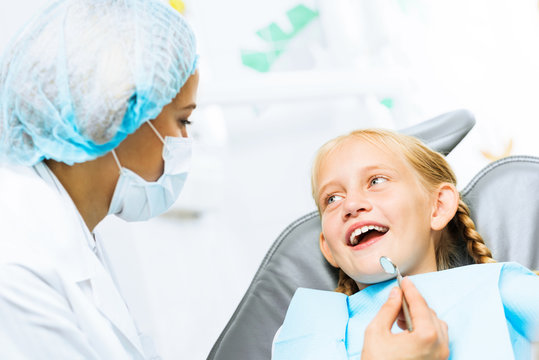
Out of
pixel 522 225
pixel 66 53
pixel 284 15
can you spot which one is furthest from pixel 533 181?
pixel 284 15

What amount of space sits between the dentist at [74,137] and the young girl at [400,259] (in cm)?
40

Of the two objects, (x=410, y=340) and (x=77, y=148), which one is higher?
(x=77, y=148)

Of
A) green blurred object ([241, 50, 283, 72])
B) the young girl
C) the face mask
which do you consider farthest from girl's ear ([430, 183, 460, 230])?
green blurred object ([241, 50, 283, 72])

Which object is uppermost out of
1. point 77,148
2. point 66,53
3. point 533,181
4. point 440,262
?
point 66,53

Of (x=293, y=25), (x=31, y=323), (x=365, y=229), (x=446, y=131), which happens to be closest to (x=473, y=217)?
(x=446, y=131)

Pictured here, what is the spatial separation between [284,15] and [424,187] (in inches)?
64.3

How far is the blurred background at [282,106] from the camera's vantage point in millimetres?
2117

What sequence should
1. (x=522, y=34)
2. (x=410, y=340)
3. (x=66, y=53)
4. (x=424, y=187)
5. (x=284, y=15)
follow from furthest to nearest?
(x=284, y=15), (x=522, y=34), (x=424, y=187), (x=66, y=53), (x=410, y=340)

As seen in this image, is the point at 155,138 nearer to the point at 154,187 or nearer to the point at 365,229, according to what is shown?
the point at 154,187

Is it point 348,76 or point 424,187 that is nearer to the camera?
point 424,187

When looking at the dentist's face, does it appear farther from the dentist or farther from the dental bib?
the dental bib

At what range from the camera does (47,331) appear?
0.95 meters

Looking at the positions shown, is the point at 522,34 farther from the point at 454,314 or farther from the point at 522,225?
the point at 454,314

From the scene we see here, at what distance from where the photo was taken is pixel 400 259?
1.16 meters
